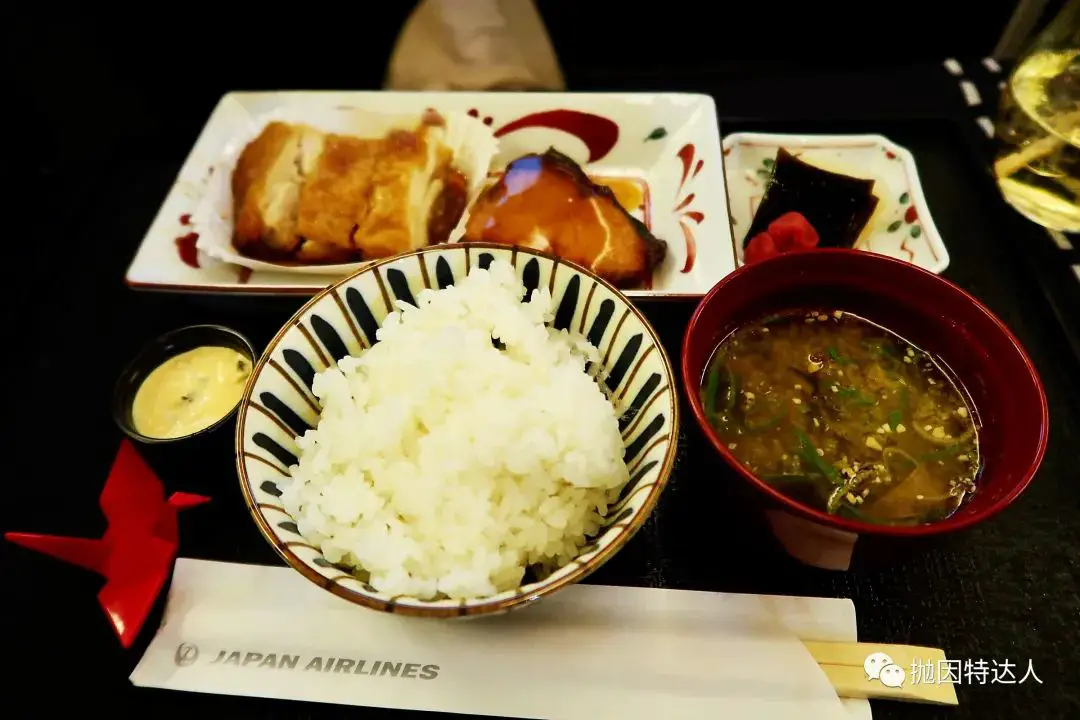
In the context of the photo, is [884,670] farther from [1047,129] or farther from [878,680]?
[1047,129]

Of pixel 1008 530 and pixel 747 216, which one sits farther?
pixel 747 216

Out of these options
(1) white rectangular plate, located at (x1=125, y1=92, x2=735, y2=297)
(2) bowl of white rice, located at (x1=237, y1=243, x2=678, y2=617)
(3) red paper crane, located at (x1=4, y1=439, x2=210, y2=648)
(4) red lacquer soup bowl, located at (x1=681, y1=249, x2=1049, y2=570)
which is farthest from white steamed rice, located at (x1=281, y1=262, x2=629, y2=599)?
(1) white rectangular plate, located at (x1=125, y1=92, x2=735, y2=297)

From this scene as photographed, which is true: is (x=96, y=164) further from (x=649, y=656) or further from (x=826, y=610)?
(x=826, y=610)

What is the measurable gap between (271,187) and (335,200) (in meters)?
0.24

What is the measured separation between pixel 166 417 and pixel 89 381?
17.5 inches

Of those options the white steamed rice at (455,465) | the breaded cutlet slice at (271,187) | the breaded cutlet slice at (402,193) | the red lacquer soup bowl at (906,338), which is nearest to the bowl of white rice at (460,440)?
the white steamed rice at (455,465)

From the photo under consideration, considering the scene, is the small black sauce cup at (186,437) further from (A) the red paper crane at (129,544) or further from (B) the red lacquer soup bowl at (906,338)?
(B) the red lacquer soup bowl at (906,338)

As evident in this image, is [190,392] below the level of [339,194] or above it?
below

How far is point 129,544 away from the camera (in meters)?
1.53

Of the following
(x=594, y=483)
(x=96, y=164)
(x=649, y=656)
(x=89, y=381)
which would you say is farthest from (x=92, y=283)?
(x=649, y=656)

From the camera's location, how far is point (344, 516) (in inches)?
50.0

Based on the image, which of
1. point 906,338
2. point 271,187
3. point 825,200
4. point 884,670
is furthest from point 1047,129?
point 271,187

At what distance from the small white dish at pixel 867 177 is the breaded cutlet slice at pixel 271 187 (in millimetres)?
1431

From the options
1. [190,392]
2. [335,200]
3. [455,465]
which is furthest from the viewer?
[335,200]
